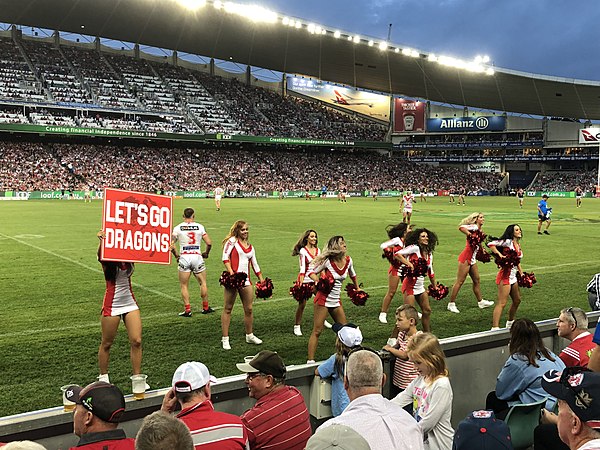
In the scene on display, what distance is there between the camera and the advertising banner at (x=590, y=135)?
79875mm

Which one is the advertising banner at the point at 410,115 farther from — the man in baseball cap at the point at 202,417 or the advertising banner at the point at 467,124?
the man in baseball cap at the point at 202,417

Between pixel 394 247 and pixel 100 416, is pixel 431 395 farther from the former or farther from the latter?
pixel 394 247

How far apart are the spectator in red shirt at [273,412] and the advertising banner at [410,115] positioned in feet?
288

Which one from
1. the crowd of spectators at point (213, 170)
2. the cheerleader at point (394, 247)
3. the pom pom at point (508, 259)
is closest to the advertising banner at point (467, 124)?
the crowd of spectators at point (213, 170)

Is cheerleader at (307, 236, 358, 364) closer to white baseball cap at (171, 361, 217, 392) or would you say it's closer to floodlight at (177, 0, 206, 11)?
white baseball cap at (171, 361, 217, 392)

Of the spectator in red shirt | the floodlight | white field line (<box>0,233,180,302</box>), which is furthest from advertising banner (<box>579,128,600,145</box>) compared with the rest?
the spectator in red shirt

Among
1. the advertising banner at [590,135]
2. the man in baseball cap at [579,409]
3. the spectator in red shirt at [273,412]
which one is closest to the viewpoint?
the man in baseball cap at [579,409]

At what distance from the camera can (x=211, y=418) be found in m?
3.57

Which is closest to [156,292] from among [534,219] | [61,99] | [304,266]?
[304,266]

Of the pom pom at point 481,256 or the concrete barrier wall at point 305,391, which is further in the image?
the pom pom at point 481,256

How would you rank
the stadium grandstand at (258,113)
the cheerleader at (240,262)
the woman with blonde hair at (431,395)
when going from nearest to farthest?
the woman with blonde hair at (431,395) < the cheerleader at (240,262) < the stadium grandstand at (258,113)

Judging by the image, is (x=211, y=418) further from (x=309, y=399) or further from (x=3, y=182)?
(x=3, y=182)

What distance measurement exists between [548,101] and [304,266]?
265ft

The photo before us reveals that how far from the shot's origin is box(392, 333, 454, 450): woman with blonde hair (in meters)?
4.38
